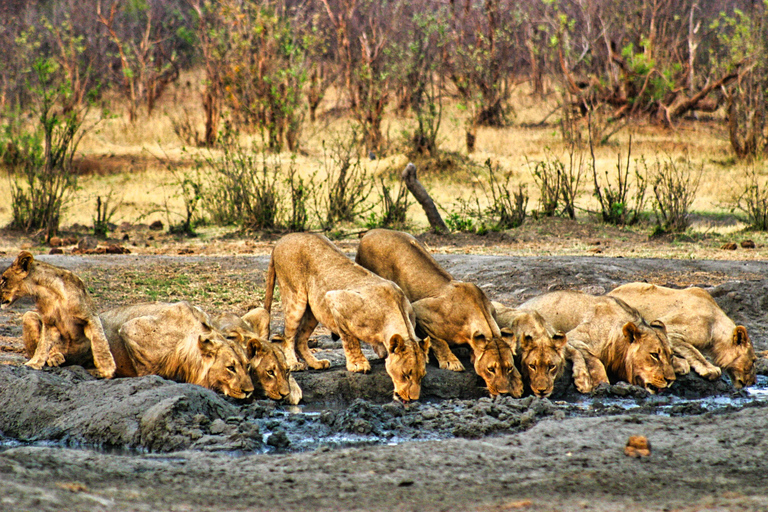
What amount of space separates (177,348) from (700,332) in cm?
411

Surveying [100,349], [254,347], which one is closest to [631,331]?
[254,347]

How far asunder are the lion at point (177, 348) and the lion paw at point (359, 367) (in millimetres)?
775

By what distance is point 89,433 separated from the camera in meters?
5.01

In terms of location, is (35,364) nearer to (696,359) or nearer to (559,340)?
(559,340)

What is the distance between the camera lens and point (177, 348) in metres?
6.02

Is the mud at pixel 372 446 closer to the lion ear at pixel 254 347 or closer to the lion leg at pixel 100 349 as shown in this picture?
the lion leg at pixel 100 349

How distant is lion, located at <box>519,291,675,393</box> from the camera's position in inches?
250

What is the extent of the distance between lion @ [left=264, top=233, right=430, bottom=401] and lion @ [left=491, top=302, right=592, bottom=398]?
81cm

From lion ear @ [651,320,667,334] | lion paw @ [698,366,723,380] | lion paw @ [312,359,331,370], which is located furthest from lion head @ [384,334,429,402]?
lion paw @ [698,366,723,380]

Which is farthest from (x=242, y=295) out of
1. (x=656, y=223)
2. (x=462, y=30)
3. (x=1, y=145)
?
(x=462, y=30)

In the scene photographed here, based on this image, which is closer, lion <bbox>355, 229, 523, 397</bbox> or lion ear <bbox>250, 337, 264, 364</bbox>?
lion ear <bbox>250, 337, 264, 364</bbox>

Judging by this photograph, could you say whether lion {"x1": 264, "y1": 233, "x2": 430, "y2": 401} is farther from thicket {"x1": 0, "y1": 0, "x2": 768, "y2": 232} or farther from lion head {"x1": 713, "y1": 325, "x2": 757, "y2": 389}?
thicket {"x1": 0, "y1": 0, "x2": 768, "y2": 232}

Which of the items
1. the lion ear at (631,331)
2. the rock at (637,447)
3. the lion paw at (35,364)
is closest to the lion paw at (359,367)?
the lion ear at (631,331)

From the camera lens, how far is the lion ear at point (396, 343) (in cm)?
575
